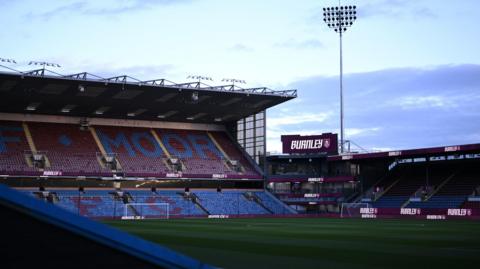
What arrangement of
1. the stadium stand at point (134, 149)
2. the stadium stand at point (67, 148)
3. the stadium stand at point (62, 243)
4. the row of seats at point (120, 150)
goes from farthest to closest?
the stadium stand at point (134, 149)
the stadium stand at point (67, 148)
the row of seats at point (120, 150)
the stadium stand at point (62, 243)

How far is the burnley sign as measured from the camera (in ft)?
242

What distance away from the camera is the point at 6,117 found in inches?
2677

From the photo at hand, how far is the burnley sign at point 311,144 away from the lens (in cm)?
7375

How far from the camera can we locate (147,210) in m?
62.9

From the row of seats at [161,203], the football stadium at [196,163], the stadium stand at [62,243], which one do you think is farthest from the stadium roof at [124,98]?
the stadium stand at [62,243]

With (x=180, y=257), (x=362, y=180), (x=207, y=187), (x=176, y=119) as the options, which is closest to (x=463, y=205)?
(x=362, y=180)

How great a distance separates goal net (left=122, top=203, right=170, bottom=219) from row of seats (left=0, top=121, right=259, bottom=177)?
5.32m

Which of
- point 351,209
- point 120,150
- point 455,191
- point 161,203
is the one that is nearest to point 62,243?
point 455,191

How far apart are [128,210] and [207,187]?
14135mm

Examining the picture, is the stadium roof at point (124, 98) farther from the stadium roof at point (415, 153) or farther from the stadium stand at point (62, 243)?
the stadium stand at point (62, 243)

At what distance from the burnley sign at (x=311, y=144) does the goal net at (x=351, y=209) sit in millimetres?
9046

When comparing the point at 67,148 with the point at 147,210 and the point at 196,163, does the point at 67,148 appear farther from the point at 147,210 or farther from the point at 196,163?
the point at 196,163

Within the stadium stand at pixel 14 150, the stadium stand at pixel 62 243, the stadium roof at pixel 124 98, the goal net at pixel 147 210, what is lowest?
the goal net at pixel 147 210

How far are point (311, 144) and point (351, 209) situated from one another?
1320 centimetres
